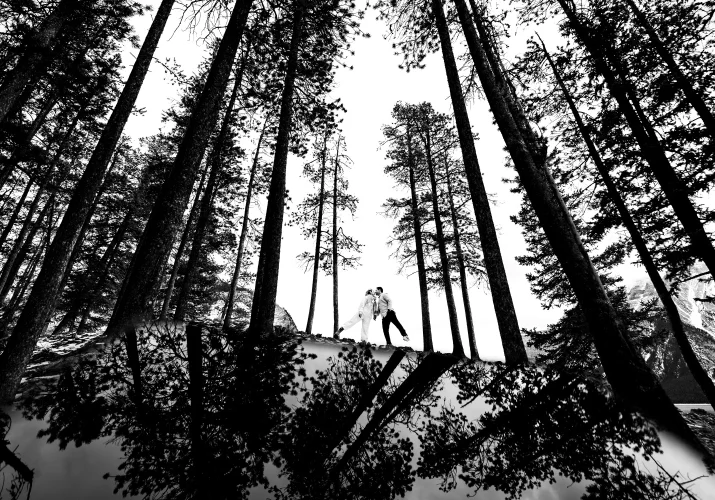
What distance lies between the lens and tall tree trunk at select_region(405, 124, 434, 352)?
41.0 feet

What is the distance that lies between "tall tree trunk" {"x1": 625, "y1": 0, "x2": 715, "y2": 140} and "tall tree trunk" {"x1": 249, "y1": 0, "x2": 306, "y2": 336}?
9.45 meters

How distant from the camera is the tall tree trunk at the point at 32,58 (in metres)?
6.38

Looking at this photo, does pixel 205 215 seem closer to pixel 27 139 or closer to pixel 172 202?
pixel 27 139

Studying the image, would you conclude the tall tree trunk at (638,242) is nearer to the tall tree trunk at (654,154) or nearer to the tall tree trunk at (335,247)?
the tall tree trunk at (654,154)

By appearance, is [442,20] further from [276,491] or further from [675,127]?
[276,491]

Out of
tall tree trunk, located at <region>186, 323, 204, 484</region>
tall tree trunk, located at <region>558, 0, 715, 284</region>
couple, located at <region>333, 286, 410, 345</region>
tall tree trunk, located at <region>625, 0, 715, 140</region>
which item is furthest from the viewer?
couple, located at <region>333, 286, 410, 345</region>

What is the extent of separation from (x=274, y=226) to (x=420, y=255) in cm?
848

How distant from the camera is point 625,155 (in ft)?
29.2

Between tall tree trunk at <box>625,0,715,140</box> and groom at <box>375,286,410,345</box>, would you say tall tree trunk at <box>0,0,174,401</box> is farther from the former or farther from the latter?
tall tree trunk at <box>625,0,715,140</box>

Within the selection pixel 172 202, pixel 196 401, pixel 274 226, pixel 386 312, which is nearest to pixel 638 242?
pixel 386 312

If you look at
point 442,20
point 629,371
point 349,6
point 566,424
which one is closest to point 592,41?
point 442,20

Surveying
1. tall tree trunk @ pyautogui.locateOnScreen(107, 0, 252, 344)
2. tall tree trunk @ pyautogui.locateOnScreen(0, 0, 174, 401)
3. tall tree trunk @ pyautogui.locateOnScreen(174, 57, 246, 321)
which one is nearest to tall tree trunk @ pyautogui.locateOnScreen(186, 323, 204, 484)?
tall tree trunk @ pyautogui.locateOnScreen(107, 0, 252, 344)

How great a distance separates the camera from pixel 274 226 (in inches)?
268

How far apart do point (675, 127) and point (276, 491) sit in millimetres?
12289
